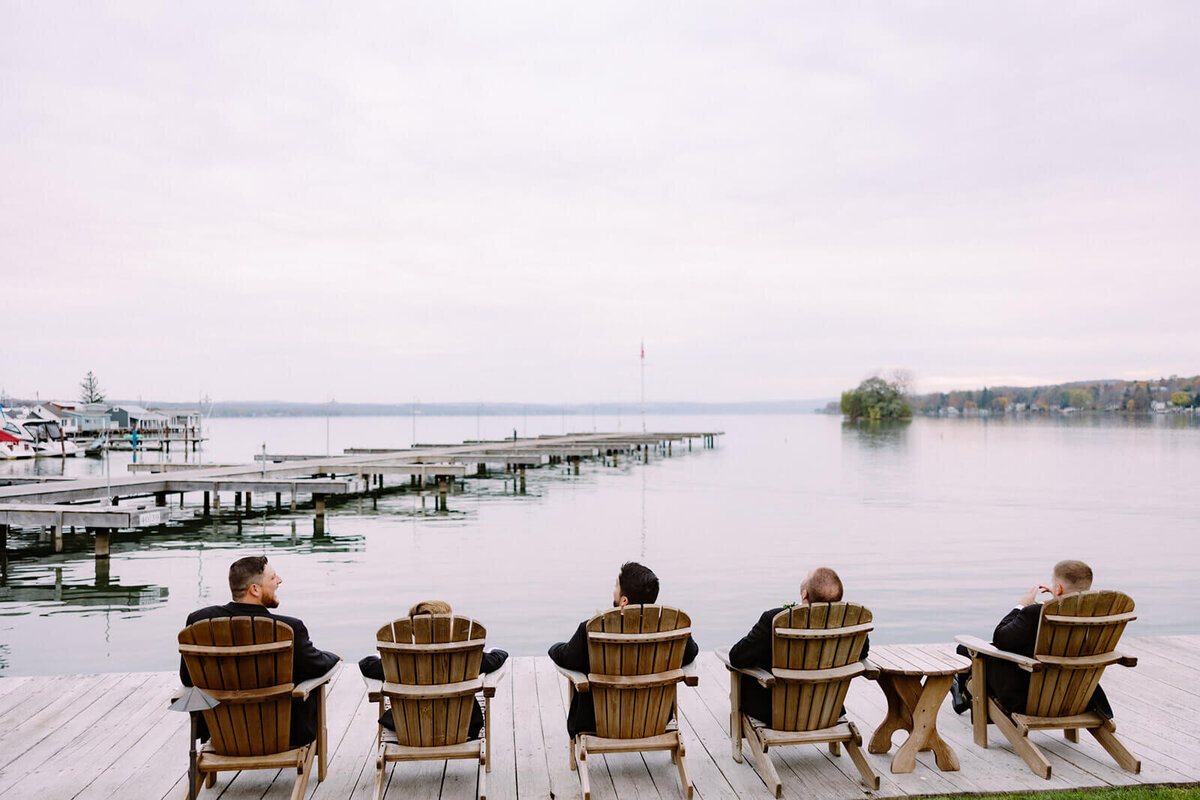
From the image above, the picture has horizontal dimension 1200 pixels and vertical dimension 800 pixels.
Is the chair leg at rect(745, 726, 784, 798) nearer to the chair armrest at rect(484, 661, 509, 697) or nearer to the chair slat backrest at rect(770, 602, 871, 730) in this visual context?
the chair slat backrest at rect(770, 602, 871, 730)

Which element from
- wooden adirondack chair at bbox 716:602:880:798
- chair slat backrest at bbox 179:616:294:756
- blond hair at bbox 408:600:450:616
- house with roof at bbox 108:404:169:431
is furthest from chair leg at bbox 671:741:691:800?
house with roof at bbox 108:404:169:431

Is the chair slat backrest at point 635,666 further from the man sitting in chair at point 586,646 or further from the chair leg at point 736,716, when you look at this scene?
the chair leg at point 736,716

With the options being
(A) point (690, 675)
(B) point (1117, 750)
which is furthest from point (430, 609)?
(B) point (1117, 750)

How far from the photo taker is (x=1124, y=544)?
2186 centimetres

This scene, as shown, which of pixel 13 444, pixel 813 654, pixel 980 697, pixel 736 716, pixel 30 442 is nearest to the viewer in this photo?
pixel 813 654

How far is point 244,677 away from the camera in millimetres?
4266

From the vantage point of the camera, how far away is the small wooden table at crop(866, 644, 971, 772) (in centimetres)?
500

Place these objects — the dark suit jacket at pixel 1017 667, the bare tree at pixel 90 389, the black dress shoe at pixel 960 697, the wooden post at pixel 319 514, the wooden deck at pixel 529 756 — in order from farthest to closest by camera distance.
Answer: the bare tree at pixel 90 389
the wooden post at pixel 319 514
the black dress shoe at pixel 960 697
the dark suit jacket at pixel 1017 667
the wooden deck at pixel 529 756

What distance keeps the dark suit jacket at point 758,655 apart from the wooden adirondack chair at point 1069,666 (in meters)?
1.02

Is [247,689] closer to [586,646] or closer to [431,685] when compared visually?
[431,685]

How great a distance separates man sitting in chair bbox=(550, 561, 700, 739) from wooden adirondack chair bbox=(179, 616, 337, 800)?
1348 mm

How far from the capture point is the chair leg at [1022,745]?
4895 millimetres

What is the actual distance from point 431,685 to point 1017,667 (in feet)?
11.8

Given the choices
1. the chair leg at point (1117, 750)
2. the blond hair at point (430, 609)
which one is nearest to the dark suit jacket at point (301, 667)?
the blond hair at point (430, 609)
